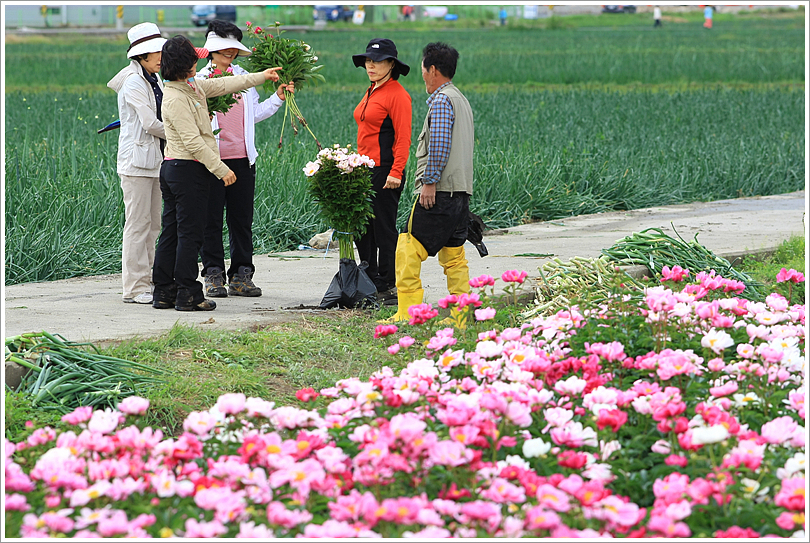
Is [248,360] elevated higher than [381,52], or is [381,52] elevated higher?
[381,52]

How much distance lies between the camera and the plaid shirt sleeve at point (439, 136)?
5.28 metres

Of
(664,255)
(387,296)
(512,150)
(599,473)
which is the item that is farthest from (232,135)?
(512,150)

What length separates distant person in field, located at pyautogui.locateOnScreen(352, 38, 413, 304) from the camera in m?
5.91

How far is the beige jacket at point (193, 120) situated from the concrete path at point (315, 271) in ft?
2.94

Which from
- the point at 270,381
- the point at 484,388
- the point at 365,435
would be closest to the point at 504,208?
the point at 270,381

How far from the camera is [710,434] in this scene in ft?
8.99

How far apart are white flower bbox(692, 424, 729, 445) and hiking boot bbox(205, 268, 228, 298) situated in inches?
160

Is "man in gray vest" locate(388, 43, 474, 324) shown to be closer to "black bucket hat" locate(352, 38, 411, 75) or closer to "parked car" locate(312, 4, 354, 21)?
"black bucket hat" locate(352, 38, 411, 75)

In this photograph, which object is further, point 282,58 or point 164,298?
point 282,58

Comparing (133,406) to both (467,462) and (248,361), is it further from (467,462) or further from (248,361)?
(248,361)

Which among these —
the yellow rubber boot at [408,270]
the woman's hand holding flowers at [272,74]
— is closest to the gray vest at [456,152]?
the yellow rubber boot at [408,270]

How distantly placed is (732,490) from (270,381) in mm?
2329

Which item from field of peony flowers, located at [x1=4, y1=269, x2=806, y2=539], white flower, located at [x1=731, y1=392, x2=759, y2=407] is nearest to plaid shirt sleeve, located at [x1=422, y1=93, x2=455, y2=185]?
field of peony flowers, located at [x1=4, y1=269, x2=806, y2=539]

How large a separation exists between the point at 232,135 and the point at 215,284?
0.96 metres
